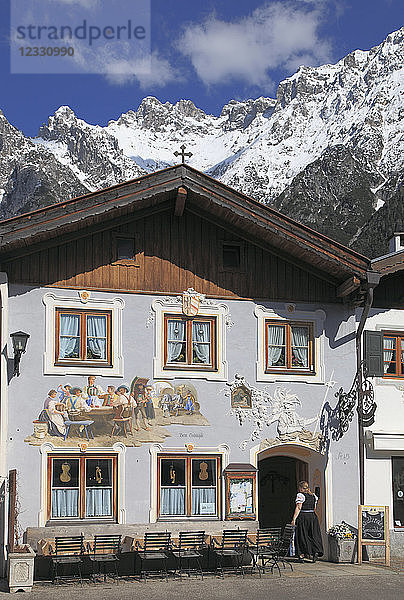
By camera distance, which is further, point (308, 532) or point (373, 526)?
point (373, 526)

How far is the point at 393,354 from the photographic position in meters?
20.5

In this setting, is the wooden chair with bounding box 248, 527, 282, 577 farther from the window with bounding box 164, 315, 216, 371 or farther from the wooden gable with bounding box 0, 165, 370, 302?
the wooden gable with bounding box 0, 165, 370, 302

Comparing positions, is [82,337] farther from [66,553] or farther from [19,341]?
[66,553]

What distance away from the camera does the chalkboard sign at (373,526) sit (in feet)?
61.2

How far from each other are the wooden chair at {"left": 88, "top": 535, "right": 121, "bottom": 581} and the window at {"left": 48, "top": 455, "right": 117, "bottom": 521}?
56cm

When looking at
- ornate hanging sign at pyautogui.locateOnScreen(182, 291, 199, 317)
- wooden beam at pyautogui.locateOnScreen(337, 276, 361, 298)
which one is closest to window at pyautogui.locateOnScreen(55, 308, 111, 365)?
ornate hanging sign at pyautogui.locateOnScreen(182, 291, 199, 317)

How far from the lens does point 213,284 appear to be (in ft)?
63.2

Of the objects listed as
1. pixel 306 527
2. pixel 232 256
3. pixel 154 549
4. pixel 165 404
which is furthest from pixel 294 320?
pixel 154 549

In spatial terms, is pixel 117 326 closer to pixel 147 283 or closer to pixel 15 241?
pixel 147 283

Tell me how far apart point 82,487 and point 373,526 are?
620cm

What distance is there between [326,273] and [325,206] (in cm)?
12083

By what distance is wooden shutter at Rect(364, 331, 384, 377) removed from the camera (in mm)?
19984

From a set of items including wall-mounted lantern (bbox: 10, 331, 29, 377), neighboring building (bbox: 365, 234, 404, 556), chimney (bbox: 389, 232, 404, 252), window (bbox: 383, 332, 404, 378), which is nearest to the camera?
wall-mounted lantern (bbox: 10, 331, 29, 377)

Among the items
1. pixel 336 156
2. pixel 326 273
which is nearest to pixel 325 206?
pixel 336 156
